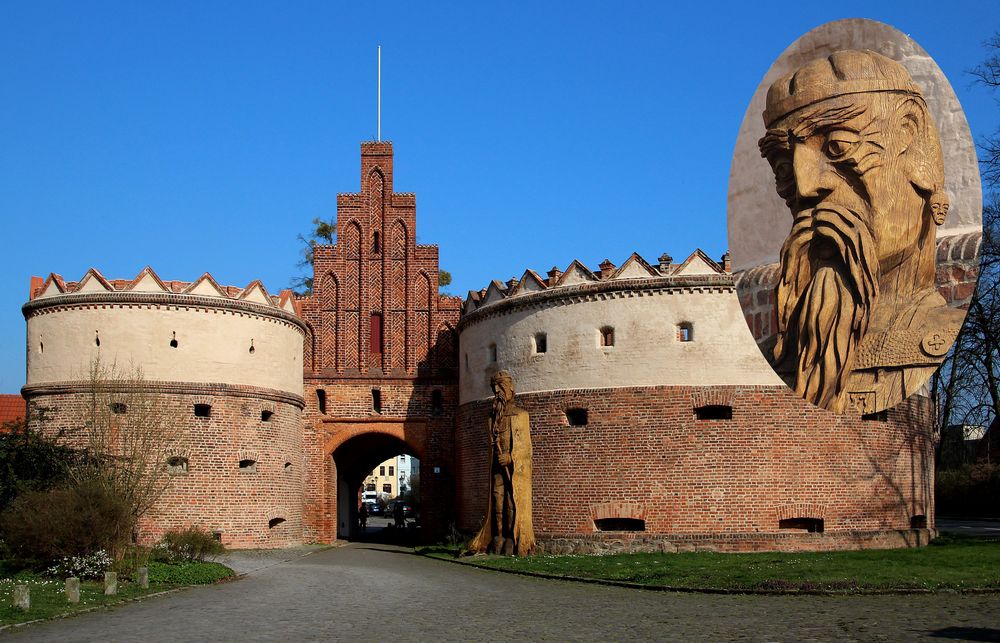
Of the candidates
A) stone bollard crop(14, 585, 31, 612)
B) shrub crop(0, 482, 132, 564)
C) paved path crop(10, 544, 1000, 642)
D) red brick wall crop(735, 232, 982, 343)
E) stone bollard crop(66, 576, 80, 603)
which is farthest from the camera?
shrub crop(0, 482, 132, 564)

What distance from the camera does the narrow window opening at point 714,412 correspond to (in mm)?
26469

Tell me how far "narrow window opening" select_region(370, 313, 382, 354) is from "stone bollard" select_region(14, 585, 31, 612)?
20.9 metres

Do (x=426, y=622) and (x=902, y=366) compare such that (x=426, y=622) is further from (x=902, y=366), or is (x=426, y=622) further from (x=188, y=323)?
(x=188, y=323)

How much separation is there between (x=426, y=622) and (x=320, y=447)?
71.5 feet

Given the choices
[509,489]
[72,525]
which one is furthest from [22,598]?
[509,489]

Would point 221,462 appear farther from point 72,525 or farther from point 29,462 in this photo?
point 72,525

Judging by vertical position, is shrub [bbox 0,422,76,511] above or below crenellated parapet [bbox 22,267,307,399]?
below

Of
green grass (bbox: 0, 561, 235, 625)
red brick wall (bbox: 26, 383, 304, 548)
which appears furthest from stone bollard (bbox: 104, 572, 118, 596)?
red brick wall (bbox: 26, 383, 304, 548)

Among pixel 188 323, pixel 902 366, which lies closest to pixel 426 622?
pixel 902 366

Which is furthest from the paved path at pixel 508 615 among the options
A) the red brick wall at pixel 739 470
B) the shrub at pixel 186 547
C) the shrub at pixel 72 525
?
the red brick wall at pixel 739 470

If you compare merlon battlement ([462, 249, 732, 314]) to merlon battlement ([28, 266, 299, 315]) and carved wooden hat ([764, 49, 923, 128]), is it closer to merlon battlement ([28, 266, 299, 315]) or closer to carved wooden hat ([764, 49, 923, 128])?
merlon battlement ([28, 266, 299, 315])

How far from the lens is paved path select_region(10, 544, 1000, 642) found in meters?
12.4

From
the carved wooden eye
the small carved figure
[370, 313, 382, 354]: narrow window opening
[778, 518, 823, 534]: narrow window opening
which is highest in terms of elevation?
[370, 313, 382, 354]: narrow window opening

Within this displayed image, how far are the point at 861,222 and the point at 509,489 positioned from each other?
2418 cm
